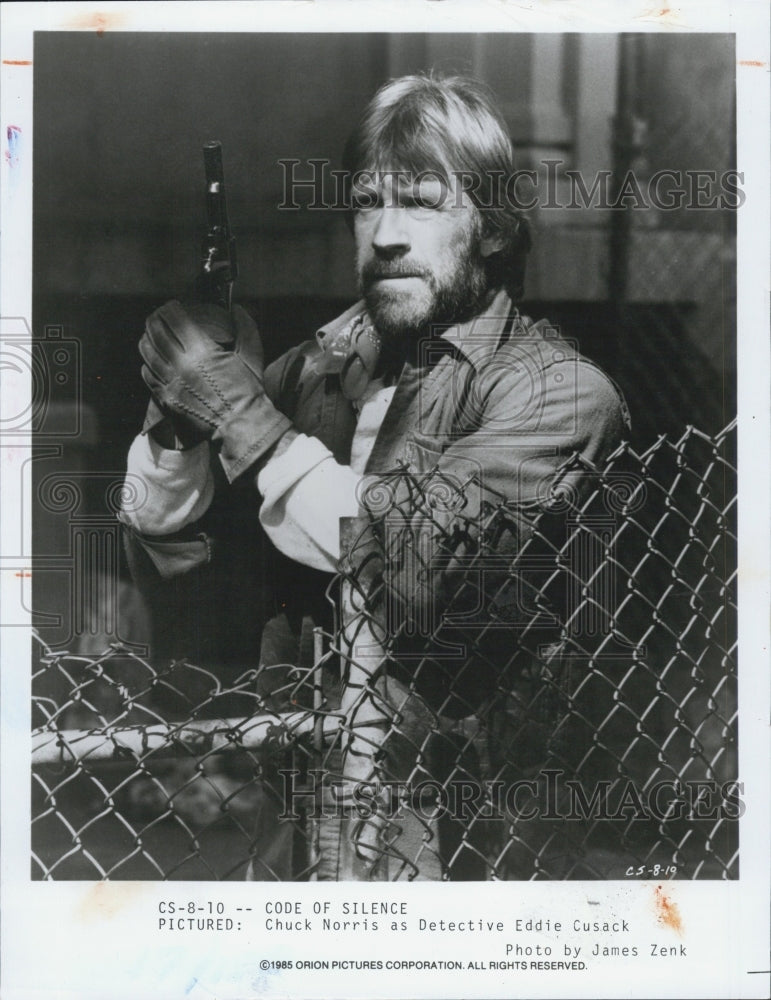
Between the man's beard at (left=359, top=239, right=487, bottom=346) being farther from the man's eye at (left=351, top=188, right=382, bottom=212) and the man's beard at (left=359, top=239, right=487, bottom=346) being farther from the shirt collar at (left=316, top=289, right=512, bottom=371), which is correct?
the man's eye at (left=351, top=188, right=382, bottom=212)

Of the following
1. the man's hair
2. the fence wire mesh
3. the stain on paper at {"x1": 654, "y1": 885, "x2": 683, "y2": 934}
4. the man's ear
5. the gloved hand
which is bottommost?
the stain on paper at {"x1": 654, "y1": 885, "x2": 683, "y2": 934}

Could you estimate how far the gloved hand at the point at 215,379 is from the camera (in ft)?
8.36

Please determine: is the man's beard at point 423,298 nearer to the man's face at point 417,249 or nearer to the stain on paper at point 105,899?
the man's face at point 417,249

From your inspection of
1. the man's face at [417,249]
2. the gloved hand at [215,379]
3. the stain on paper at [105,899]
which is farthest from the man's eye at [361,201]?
the stain on paper at [105,899]

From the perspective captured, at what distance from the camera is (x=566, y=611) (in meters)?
2.51

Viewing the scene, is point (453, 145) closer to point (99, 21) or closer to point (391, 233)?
point (391, 233)

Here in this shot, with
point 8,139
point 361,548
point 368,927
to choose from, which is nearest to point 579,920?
point 368,927

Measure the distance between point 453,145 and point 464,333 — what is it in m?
0.49

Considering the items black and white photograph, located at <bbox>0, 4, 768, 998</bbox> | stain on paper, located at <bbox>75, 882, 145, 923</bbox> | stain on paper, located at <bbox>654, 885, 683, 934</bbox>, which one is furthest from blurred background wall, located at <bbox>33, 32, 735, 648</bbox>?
stain on paper, located at <bbox>654, 885, 683, 934</bbox>

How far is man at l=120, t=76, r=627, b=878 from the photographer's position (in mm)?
2490

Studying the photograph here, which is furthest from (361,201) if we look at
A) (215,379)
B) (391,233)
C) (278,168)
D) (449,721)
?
(449,721)

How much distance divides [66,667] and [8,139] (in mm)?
1412

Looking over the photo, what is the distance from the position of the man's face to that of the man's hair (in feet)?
0.13

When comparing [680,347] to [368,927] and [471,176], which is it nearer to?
[471,176]
